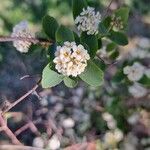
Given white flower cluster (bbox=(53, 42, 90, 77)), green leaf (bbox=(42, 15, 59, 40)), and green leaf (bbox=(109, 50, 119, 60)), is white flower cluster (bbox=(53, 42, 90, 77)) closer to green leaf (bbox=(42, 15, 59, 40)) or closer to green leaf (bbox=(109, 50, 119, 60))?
green leaf (bbox=(42, 15, 59, 40))

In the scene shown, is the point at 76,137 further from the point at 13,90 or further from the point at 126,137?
the point at 13,90

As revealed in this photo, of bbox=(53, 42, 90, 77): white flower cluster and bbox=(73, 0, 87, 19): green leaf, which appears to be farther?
bbox=(73, 0, 87, 19): green leaf

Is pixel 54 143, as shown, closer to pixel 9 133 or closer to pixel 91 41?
pixel 9 133

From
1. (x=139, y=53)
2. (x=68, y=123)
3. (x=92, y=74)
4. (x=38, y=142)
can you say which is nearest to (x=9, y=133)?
(x=38, y=142)

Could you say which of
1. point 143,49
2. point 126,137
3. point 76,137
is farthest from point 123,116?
point 143,49

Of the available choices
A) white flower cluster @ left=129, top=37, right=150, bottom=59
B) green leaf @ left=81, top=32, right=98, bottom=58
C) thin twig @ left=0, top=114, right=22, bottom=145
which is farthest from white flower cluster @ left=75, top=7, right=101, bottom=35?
white flower cluster @ left=129, top=37, right=150, bottom=59

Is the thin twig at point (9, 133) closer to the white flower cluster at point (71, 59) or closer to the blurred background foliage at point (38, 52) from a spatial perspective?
the blurred background foliage at point (38, 52)

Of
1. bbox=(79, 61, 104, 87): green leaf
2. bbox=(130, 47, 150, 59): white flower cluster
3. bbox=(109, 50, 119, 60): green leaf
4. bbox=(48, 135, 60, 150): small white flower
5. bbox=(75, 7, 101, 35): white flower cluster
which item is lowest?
bbox=(48, 135, 60, 150): small white flower
